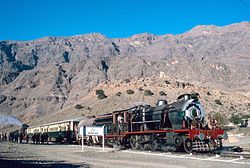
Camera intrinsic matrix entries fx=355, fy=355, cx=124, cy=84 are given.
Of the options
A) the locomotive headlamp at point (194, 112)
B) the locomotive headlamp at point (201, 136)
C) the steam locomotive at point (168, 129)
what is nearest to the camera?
the locomotive headlamp at point (201, 136)

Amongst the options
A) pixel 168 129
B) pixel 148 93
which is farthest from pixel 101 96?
pixel 168 129

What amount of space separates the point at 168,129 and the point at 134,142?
19.1 ft

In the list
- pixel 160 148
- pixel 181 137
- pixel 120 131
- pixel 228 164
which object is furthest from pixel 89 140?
pixel 228 164

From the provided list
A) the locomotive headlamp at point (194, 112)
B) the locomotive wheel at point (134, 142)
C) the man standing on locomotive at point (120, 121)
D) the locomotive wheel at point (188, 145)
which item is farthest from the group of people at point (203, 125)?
the man standing on locomotive at point (120, 121)

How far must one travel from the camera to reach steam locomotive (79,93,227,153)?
24.7m

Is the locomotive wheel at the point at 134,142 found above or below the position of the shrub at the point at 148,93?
below

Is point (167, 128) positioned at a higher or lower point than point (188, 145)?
higher

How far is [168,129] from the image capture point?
25906mm

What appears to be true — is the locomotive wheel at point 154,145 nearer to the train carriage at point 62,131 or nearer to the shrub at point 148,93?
the train carriage at point 62,131

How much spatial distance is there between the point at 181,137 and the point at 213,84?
477 ft

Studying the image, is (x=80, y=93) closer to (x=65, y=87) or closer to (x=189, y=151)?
(x=65, y=87)

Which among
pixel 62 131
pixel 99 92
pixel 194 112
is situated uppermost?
pixel 99 92

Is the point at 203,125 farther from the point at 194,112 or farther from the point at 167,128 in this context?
the point at 167,128

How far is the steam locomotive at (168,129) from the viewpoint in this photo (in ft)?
80.9
